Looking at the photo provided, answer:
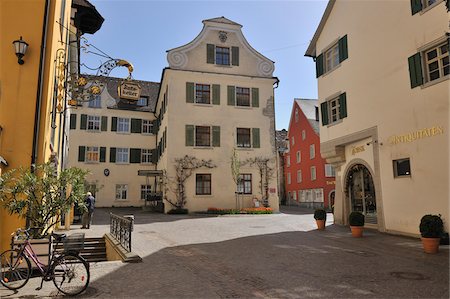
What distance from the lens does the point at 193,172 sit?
87.9 feet

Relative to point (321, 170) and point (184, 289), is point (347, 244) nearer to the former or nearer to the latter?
point (184, 289)

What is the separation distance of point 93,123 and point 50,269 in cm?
3143

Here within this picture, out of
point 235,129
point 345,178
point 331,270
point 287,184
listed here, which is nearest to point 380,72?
point 345,178

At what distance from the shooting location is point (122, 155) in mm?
36250

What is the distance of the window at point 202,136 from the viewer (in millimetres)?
27489

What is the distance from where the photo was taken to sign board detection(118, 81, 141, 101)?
11.5m

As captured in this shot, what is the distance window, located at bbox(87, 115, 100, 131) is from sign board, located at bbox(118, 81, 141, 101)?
25894 mm

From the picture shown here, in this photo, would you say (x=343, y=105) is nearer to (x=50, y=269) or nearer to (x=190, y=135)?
(x=190, y=135)

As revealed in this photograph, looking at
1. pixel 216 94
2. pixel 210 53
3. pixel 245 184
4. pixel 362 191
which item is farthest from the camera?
pixel 210 53

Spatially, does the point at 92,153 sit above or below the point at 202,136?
below

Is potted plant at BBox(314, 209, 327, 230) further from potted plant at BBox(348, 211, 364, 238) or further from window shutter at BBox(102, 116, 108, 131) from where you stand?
window shutter at BBox(102, 116, 108, 131)

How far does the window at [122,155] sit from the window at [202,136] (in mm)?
11819

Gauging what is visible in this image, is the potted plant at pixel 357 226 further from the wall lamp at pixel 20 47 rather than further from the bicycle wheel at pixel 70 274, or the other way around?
the wall lamp at pixel 20 47

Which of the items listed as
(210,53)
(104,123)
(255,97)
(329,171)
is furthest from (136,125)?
(329,171)
